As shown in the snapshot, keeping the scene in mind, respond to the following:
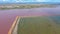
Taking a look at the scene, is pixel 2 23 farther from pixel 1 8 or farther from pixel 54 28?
pixel 54 28

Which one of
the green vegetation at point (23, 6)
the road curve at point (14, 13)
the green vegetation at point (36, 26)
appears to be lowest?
the green vegetation at point (36, 26)

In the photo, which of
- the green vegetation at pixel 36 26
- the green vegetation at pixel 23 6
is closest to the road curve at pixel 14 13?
the green vegetation at pixel 23 6

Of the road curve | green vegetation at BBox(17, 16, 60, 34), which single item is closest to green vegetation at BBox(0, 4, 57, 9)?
the road curve

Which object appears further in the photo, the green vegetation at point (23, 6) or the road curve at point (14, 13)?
the green vegetation at point (23, 6)

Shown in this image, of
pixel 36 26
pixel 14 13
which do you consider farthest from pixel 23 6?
pixel 36 26

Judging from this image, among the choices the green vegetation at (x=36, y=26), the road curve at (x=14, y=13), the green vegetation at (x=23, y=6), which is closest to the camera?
the green vegetation at (x=36, y=26)

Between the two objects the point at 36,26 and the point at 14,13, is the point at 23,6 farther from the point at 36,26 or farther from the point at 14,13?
the point at 36,26

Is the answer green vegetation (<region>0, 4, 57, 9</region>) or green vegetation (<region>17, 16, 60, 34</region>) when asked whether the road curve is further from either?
green vegetation (<region>17, 16, 60, 34</region>)

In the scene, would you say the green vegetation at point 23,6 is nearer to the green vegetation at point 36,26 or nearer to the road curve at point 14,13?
the road curve at point 14,13
